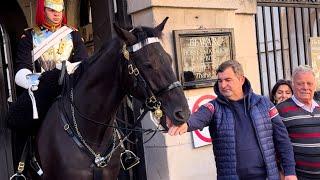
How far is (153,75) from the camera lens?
119 inches

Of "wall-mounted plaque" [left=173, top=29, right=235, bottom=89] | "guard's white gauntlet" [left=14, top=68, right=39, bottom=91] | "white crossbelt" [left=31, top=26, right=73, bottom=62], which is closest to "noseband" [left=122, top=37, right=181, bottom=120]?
"guard's white gauntlet" [left=14, top=68, right=39, bottom=91]

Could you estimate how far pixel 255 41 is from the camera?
6.08 m

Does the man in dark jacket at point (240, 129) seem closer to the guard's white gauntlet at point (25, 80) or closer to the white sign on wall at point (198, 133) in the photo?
the guard's white gauntlet at point (25, 80)

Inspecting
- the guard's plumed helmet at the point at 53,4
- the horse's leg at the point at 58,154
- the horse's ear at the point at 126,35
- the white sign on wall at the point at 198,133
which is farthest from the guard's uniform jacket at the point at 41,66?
the white sign on wall at the point at 198,133

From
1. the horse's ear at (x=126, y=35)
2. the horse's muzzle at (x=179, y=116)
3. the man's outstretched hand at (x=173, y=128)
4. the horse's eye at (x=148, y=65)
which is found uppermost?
the horse's ear at (x=126, y=35)

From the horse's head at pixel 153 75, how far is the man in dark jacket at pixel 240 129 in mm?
473

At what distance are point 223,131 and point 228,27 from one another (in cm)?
245

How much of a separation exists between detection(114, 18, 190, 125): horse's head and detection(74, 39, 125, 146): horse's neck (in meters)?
0.17

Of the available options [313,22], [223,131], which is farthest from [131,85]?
[313,22]

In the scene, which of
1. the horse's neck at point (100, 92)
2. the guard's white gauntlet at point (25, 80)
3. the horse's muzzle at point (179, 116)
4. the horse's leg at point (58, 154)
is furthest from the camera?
the guard's white gauntlet at point (25, 80)

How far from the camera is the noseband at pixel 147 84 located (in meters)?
3.02

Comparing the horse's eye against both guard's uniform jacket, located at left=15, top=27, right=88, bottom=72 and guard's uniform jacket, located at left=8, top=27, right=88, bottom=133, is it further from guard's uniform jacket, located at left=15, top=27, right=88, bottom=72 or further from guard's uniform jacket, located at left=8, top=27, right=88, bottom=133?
guard's uniform jacket, located at left=15, top=27, right=88, bottom=72

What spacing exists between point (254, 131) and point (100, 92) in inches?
46.0

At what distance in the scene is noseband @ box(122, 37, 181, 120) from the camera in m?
3.02
